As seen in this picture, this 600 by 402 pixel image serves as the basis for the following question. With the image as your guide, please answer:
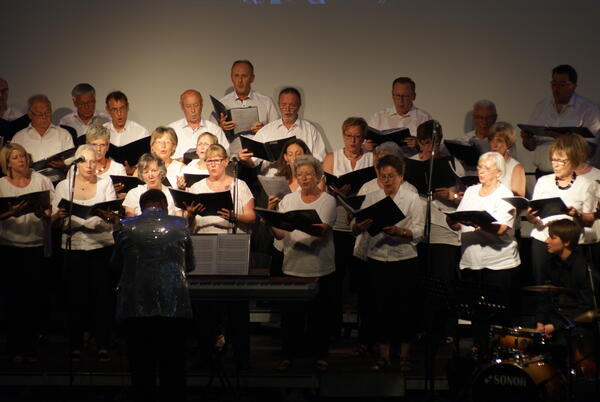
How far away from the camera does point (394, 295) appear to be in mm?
6191

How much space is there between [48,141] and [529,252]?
3.92 m

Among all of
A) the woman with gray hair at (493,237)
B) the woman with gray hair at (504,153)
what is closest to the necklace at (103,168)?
the woman with gray hair at (493,237)

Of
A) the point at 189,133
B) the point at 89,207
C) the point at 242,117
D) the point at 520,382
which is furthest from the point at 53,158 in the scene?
the point at 520,382

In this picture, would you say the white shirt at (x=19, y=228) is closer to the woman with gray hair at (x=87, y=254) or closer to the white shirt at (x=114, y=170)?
the woman with gray hair at (x=87, y=254)

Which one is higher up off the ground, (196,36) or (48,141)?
(196,36)

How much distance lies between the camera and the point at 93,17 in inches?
340

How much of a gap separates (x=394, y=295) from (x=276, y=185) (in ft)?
3.75

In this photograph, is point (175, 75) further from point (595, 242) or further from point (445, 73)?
point (595, 242)

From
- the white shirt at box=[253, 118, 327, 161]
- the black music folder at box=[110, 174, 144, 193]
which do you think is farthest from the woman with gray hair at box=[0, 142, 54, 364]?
the white shirt at box=[253, 118, 327, 161]

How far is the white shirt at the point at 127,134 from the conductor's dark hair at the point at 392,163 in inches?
91.6

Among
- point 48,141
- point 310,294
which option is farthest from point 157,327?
point 48,141

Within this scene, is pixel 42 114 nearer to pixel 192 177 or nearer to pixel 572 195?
pixel 192 177

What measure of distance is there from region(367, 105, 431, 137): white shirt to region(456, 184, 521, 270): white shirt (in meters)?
1.44

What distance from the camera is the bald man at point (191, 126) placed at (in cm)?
759
